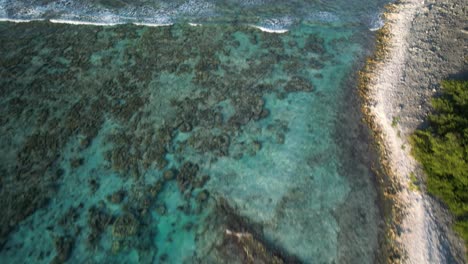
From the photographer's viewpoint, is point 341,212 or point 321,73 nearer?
point 341,212

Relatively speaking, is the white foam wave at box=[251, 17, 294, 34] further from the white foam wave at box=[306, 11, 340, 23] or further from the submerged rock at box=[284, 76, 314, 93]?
the submerged rock at box=[284, 76, 314, 93]

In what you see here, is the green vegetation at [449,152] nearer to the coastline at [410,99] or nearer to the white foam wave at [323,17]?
the coastline at [410,99]

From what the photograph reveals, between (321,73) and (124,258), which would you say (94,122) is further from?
(321,73)

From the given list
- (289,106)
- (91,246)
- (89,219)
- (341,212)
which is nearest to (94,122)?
(89,219)

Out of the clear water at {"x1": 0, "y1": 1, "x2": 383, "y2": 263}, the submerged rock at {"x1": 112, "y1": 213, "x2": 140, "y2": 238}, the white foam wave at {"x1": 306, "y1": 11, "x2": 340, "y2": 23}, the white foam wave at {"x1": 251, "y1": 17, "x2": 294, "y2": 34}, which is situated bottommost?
the submerged rock at {"x1": 112, "y1": 213, "x2": 140, "y2": 238}

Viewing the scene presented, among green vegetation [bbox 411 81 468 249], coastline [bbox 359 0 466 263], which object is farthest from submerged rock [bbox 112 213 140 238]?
green vegetation [bbox 411 81 468 249]

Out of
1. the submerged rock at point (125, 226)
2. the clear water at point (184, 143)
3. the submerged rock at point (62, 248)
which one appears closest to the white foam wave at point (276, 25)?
the clear water at point (184, 143)
